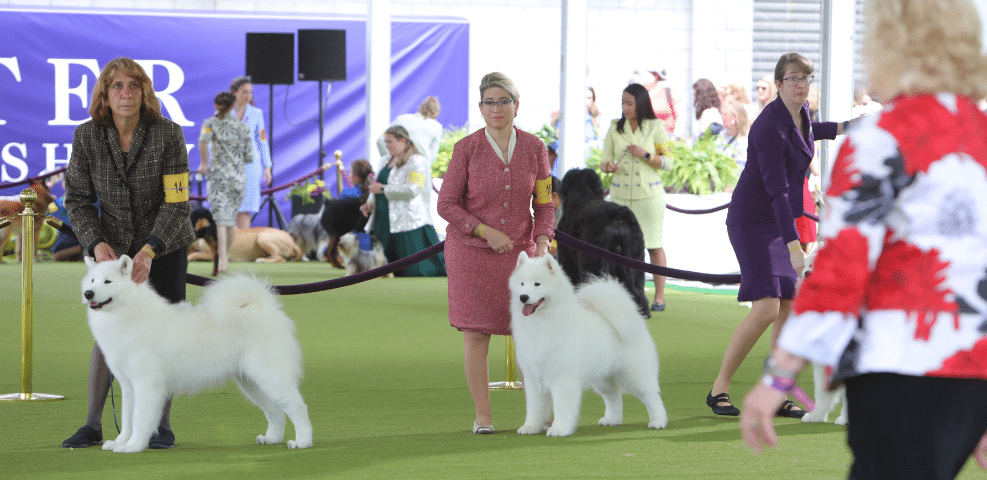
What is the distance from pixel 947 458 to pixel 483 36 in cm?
1649

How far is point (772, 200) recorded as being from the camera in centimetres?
400

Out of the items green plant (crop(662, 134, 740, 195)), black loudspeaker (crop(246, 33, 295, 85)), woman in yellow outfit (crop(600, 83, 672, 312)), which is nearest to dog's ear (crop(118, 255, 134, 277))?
woman in yellow outfit (crop(600, 83, 672, 312))

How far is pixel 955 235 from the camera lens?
→ 1.39 meters

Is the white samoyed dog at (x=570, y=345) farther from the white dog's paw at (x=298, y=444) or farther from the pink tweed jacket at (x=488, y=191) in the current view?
the white dog's paw at (x=298, y=444)

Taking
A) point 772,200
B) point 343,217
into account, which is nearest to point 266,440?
point 772,200

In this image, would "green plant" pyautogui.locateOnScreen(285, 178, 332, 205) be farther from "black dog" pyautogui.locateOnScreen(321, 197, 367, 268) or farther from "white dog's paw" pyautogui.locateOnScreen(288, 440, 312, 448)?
"white dog's paw" pyautogui.locateOnScreen(288, 440, 312, 448)

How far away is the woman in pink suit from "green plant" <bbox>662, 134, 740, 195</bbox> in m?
6.50

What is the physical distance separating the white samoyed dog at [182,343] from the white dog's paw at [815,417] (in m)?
1.92

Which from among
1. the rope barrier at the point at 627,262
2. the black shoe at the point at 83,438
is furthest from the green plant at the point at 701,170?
the black shoe at the point at 83,438

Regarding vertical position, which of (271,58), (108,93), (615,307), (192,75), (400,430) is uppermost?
(271,58)

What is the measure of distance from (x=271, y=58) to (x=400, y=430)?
11.2 meters

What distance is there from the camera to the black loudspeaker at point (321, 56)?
14430 millimetres

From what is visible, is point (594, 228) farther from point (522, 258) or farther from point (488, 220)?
point (522, 258)

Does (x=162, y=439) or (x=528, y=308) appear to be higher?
(x=528, y=308)
